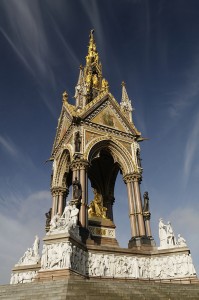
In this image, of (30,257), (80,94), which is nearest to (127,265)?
(30,257)

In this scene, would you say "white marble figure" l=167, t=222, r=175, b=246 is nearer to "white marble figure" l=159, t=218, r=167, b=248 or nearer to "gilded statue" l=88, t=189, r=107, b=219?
"white marble figure" l=159, t=218, r=167, b=248

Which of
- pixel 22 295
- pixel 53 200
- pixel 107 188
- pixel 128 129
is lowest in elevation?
pixel 22 295

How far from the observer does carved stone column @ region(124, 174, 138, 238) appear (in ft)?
53.1

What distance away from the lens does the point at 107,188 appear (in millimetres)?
20953

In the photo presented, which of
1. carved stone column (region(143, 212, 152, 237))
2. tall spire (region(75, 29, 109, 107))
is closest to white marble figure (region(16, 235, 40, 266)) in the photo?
carved stone column (region(143, 212, 152, 237))

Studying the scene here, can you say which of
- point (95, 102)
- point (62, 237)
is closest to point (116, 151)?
point (95, 102)

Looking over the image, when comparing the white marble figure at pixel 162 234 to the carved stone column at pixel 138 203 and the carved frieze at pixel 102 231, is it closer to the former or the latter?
the carved stone column at pixel 138 203

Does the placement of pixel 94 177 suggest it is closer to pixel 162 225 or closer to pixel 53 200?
pixel 53 200

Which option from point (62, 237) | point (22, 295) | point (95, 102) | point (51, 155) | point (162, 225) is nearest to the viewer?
point (22, 295)

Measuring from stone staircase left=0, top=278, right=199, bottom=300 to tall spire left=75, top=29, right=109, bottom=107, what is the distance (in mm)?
14240

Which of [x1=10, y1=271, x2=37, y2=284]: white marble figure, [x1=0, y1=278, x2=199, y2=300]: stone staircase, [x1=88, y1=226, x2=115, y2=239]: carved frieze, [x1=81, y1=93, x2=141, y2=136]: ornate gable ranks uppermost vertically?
[x1=81, y1=93, x2=141, y2=136]: ornate gable

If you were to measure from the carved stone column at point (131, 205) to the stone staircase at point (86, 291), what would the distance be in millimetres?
6027

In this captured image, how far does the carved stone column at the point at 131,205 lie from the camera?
16194 mm

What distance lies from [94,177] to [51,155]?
12.5 feet
